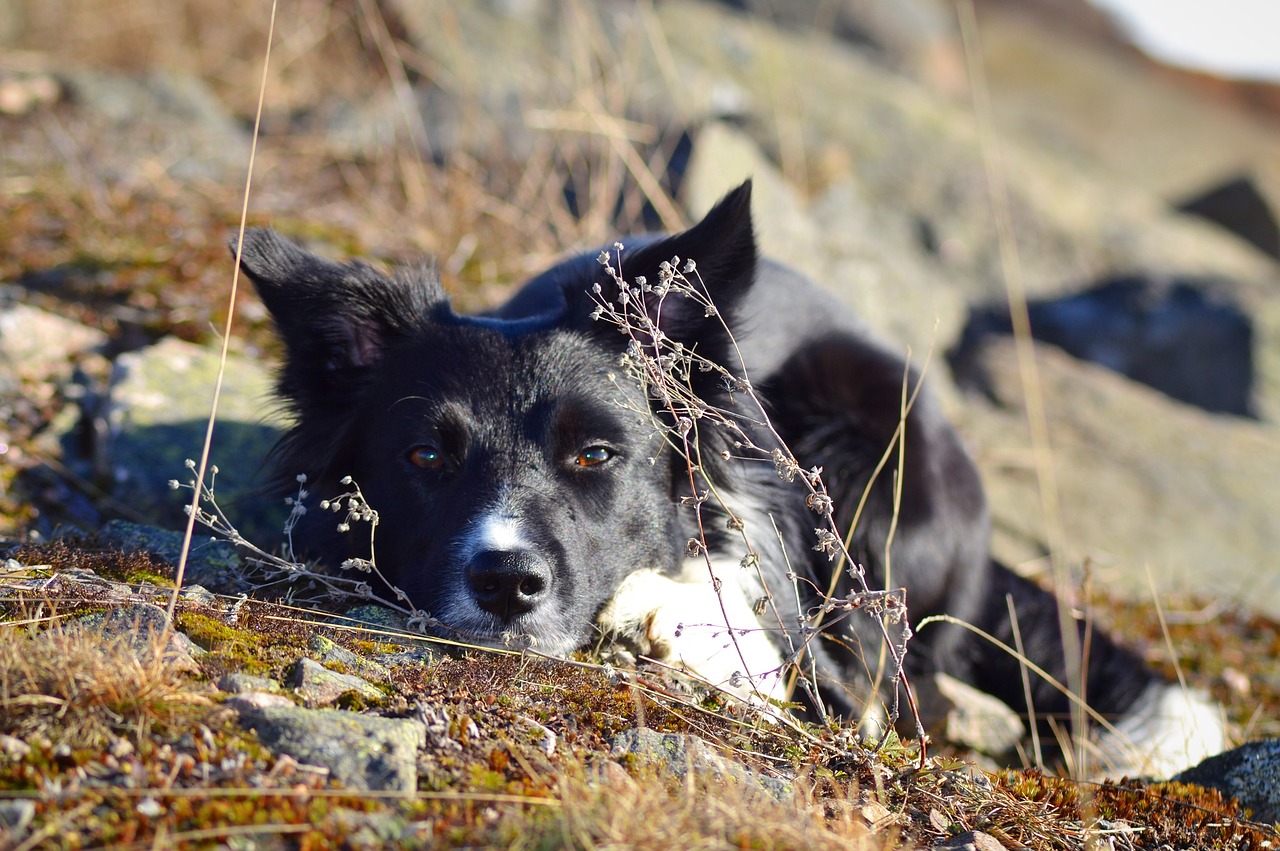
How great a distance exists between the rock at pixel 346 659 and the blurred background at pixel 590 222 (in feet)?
5.08

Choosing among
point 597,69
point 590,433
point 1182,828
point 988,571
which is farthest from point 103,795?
point 597,69

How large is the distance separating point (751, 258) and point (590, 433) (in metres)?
0.82

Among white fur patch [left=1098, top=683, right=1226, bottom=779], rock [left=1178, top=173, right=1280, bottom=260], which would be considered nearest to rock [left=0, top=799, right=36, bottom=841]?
white fur patch [left=1098, top=683, right=1226, bottom=779]

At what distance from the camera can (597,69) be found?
10.0 m

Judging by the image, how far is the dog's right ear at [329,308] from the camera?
11.6 ft

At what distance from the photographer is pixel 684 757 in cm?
257

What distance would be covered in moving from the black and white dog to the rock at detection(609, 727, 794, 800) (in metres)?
0.28

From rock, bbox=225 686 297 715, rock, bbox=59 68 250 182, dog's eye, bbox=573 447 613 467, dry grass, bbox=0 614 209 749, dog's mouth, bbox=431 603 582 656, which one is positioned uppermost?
rock, bbox=59 68 250 182

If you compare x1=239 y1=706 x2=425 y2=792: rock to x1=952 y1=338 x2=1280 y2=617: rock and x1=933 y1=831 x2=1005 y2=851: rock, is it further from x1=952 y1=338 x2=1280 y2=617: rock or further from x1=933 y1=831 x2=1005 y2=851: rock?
x1=952 y1=338 x2=1280 y2=617: rock

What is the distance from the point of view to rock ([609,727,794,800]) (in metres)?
2.52

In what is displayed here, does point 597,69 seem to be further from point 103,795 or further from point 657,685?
point 103,795

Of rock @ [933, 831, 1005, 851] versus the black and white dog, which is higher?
the black and white dog

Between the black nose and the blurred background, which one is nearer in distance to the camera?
the black nose

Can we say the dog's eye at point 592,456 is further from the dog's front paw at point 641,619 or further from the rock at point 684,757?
the rock at point 684,757
